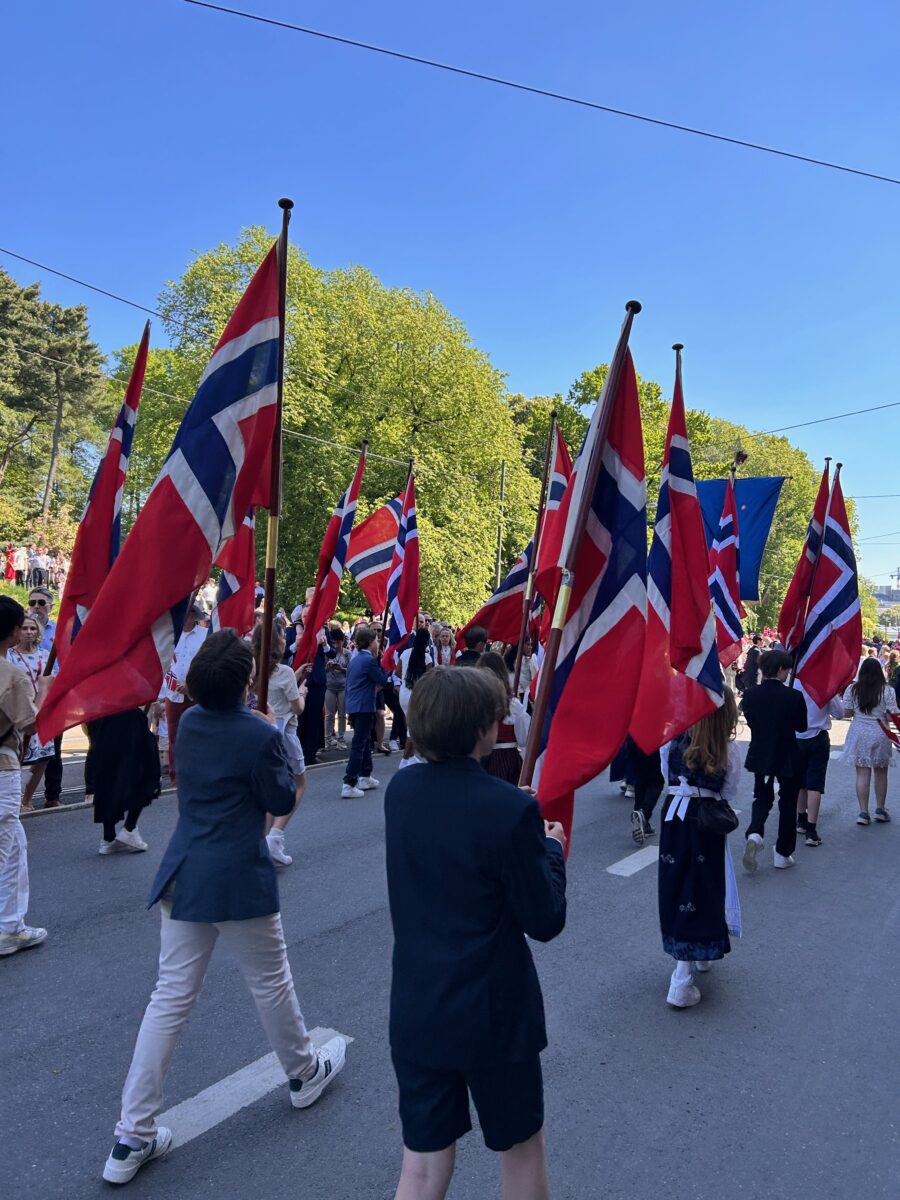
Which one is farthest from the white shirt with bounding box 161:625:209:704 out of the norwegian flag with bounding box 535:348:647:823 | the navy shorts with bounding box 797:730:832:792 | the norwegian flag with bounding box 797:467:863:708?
the norwegian flag with bounding box 535:348:647:823

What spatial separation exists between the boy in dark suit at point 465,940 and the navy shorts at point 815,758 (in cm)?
625

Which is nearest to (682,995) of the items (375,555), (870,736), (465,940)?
(465,940)

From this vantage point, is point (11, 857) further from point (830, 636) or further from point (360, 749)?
point (830, 636)

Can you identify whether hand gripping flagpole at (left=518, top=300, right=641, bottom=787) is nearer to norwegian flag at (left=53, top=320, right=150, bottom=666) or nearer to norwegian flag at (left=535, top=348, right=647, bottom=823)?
norwegian flag at (left=535, top=348, right=647, bottom=823)

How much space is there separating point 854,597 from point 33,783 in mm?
7515

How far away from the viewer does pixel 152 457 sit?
2628cm

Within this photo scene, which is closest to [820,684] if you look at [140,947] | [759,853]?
[759,853]

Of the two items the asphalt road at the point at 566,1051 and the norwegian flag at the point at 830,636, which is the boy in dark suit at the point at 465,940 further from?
the norwegian flag at the point at 830,636

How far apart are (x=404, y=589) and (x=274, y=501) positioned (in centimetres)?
614

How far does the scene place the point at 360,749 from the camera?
9289 mm

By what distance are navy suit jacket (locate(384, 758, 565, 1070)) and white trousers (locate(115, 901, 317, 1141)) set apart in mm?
1121

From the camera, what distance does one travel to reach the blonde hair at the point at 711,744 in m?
4.64

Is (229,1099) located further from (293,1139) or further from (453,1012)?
(453,1012)

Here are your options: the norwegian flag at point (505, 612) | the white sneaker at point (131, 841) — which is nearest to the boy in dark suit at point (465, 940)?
the white sneaker at point (131, 841)
